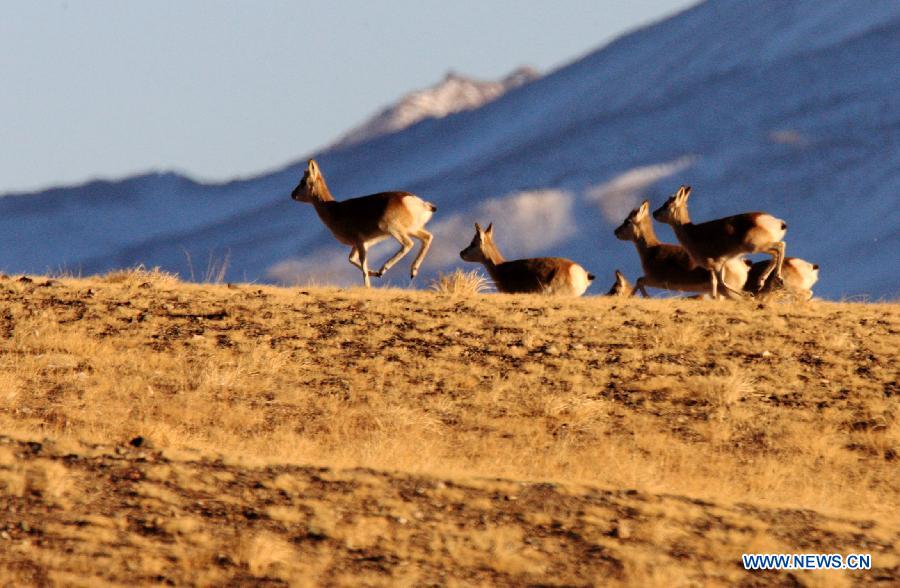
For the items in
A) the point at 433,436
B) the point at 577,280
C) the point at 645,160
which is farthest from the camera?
the point at 645,160

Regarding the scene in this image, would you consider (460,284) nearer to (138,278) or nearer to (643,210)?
Result: (643,210)

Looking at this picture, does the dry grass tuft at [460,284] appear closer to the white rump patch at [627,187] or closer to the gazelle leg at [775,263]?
the gazelle leg at [775,263]

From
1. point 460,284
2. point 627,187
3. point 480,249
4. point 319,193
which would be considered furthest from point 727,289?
point 627,187

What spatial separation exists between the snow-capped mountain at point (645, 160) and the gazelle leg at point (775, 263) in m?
75.0

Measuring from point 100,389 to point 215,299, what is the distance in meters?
4.36

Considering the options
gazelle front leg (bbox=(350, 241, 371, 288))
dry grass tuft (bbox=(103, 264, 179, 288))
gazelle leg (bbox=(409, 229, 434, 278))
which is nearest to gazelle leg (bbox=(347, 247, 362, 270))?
gazelle front leg (bbox=(350, 241, 371, 288))

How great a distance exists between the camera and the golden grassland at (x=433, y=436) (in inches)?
529

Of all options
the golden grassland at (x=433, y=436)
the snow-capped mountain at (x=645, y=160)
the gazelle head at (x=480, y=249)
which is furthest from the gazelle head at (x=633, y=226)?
the snow-capped mountain at (x=645, y=160)

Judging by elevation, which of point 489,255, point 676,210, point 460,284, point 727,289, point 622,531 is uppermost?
point 676,210

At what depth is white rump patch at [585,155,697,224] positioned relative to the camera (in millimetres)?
127312

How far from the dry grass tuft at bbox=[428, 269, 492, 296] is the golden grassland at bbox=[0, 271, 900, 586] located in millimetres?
118

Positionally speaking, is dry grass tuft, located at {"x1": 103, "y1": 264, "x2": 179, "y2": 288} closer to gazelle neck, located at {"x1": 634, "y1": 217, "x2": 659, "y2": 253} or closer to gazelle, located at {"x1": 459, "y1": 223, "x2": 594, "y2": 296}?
gazelle, located at {"x1": 459, "y1": 223, "x2": 594, "y2": 296}

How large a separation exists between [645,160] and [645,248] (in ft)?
355

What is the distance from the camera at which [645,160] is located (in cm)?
13475
